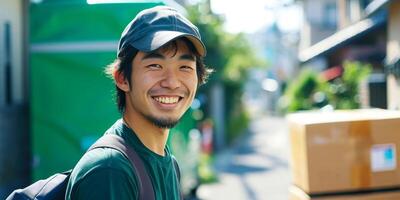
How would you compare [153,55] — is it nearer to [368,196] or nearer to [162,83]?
[162,83]

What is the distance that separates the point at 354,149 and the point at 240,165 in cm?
952

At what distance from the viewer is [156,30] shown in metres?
1.68

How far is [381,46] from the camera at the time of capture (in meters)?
14.6

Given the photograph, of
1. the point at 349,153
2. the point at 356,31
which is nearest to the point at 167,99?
the point at 349,153

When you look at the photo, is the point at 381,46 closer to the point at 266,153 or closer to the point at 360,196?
the point at 266,153

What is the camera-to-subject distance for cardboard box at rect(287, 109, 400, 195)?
3768 mm

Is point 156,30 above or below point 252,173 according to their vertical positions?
above

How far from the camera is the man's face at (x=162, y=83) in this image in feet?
5.71

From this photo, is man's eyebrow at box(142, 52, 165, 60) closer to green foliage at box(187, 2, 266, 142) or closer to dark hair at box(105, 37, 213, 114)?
dark hair at box(105, 37, 213, 114)

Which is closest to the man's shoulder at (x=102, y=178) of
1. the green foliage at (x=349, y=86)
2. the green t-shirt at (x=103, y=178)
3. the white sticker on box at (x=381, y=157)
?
the green t-shirt at (x=103, y=178)

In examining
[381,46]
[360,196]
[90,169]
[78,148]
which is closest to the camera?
[90,169]

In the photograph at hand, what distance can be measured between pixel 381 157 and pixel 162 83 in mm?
2452

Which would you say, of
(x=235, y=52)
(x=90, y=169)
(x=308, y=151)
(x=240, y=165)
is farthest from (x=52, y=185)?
(x=235, y=52)

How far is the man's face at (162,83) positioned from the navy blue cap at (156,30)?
0.05 metres
